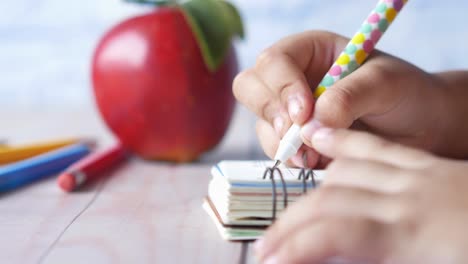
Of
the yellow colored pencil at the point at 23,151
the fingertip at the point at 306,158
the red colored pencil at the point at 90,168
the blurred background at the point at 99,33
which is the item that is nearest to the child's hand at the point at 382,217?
the fingertip at the point at 306,158

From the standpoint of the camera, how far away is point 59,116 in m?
1.53

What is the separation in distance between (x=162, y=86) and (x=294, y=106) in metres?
0.32

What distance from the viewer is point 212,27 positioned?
0.96m

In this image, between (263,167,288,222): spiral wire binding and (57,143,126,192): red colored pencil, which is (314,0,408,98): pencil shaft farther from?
(57,143,126,192): red colored pencil

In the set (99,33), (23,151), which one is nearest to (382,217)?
(23,151)

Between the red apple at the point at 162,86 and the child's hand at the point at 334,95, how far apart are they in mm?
160

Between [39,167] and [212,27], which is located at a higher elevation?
[212,27]

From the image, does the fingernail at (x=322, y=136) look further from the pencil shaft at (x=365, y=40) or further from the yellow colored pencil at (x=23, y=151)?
the yellow colored pencil at (x=23, y=151)

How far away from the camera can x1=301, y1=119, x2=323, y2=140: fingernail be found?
627 mm

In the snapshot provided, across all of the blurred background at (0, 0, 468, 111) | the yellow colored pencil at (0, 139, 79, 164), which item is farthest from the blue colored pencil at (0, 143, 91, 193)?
the blurred background at (0, 0, 468, 111)

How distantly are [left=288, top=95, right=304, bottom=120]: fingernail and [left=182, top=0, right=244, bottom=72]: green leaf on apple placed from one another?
294 millimetres

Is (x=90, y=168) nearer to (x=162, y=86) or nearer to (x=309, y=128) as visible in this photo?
(x=162, y=86)

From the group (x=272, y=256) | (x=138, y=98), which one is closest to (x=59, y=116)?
(x=138, y=98)

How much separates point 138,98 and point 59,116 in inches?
25.1
